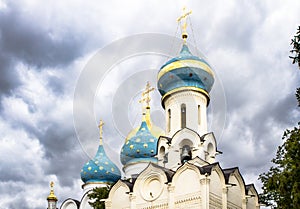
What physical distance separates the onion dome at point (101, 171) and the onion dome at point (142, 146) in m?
2.33

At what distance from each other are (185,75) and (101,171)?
8.42 meters

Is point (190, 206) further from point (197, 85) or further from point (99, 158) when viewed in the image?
point (99, 158)

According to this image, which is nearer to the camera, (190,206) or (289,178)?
(289,178)

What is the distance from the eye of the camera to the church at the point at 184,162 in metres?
15.9

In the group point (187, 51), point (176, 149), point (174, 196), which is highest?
point (187, 51)

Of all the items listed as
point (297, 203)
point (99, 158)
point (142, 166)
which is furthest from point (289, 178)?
point (99, 158)

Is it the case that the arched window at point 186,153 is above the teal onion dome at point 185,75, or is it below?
below

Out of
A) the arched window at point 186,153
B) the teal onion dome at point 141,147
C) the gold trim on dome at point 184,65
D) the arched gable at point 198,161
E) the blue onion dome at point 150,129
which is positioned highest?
the gold trim on dome at point 184,65

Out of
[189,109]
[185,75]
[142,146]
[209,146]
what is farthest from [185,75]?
[142,146]

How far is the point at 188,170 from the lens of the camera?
16047 millimetres

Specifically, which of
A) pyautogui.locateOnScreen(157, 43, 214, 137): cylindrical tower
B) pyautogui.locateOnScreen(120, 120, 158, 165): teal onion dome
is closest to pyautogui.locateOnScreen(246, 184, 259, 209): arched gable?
pyautogui.locateOnScreen(157, 43, 214, 137): cylindrical tower

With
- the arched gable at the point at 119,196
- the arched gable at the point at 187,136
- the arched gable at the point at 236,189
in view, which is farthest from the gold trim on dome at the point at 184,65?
the arched gable at the point at 119,196

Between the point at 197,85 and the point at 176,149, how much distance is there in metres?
2.81

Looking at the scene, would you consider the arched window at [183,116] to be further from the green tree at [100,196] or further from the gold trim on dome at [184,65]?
the green tree at [100,196]
